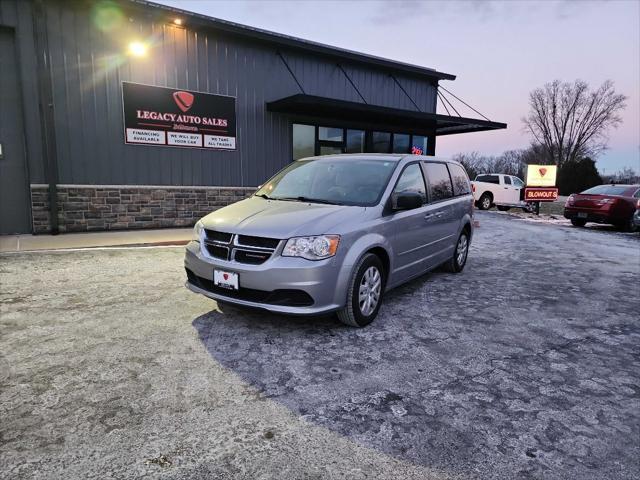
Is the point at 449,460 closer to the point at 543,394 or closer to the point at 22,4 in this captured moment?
the point at 543,394

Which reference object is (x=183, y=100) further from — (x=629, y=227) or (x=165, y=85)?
(x=629, y=227)

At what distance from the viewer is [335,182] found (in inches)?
190

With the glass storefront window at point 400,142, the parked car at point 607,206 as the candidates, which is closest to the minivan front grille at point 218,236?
the glass storefront window at point 400,142

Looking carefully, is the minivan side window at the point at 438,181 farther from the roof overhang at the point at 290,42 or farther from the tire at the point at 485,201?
the tire at the point at 485,201

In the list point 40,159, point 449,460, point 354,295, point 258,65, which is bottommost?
point 449,460

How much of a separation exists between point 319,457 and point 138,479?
91cm

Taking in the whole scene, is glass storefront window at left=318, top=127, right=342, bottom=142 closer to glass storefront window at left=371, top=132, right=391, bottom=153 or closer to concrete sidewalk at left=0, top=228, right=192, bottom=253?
glass storefront window at left=371, top=132, right=391, bottom=153

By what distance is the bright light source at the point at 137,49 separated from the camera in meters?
9.71

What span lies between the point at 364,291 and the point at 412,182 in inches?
65.0

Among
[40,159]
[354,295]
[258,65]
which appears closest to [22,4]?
[40,159]

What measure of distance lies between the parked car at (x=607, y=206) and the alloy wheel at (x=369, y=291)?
1260 centimetres

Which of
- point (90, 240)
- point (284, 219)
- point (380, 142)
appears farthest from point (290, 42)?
point (284, 219)

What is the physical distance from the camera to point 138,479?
6.77 ft

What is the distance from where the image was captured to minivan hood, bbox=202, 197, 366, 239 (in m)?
3.74
